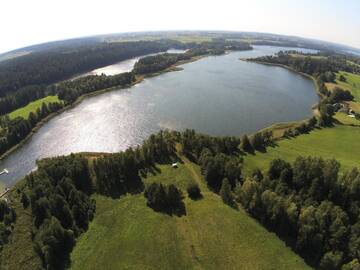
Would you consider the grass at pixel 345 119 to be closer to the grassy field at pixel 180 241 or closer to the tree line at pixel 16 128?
the grassy field at pixel 180 241

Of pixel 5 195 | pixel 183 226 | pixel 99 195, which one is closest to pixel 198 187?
pixel 183 226

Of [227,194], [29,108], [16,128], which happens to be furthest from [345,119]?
[29,108]

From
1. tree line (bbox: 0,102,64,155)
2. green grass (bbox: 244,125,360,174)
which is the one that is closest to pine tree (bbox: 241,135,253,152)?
green grass (bbox: 244,125,360,174)

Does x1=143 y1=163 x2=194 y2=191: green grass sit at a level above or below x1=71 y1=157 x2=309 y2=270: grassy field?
above

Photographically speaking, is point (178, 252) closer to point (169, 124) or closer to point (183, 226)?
point (183, 226)

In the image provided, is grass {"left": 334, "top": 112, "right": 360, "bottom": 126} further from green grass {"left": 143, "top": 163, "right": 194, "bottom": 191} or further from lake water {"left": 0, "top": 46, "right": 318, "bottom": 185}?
green grass {"left": 143, "top": 163, "right": 194, "bottom": 191}

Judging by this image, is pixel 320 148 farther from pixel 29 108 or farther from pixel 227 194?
pixel 29 108

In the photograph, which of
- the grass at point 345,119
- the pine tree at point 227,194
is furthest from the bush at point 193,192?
the grass at point 345,119
